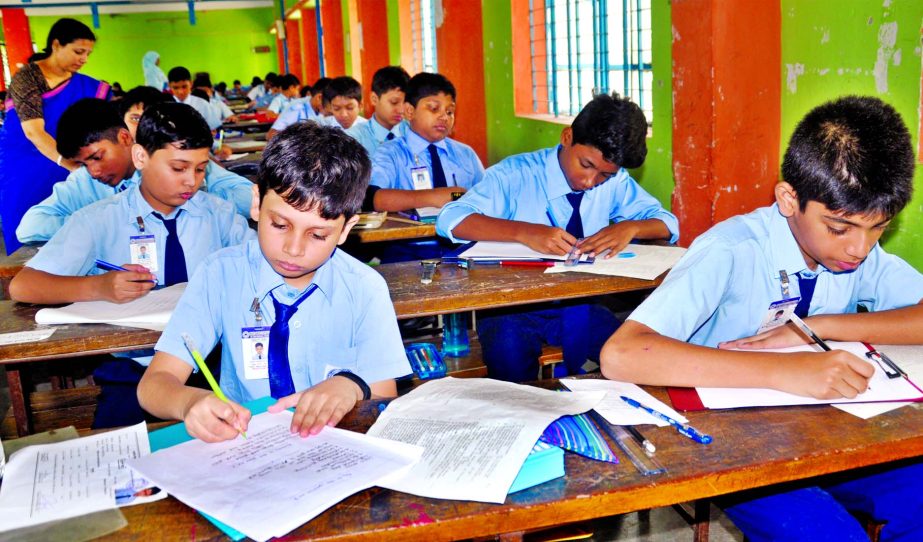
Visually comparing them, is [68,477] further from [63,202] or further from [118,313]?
[63,202]

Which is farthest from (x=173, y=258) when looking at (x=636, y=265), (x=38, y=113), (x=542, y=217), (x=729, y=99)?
(x=38, y=113)

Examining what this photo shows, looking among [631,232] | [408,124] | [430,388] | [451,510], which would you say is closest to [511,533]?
[451,510]

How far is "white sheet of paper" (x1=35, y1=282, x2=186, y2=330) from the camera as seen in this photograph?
6.47 feet

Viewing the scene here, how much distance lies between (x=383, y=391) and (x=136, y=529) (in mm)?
660

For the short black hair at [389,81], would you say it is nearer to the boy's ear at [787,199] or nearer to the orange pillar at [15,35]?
the boy's ear at [787,199]

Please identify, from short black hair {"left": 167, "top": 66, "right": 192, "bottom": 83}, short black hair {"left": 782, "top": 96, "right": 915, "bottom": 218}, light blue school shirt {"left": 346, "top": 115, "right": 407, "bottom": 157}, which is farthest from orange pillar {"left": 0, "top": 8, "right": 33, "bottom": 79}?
short black hair {"left": 782, "top": 96, "right": 915, "bottom": 218}

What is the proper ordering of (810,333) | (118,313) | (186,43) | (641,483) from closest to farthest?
(641,483) < (810,333) < (118,313) < (186,43)

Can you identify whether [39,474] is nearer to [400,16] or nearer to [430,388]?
[430,388]

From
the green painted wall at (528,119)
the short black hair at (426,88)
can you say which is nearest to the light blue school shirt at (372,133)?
the short black hair at (426,88)

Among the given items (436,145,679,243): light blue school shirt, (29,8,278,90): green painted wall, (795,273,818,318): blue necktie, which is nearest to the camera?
(795,273,818,318): blue necktie

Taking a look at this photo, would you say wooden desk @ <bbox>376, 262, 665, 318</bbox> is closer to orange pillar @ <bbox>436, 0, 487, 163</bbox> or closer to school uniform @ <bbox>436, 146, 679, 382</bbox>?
school uniform @ <bbox>436, 146, 679, 382</bbox>

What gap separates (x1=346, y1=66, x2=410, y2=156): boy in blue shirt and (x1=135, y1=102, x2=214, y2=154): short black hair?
243cm

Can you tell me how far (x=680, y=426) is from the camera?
1253mm

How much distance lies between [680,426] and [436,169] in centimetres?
280
